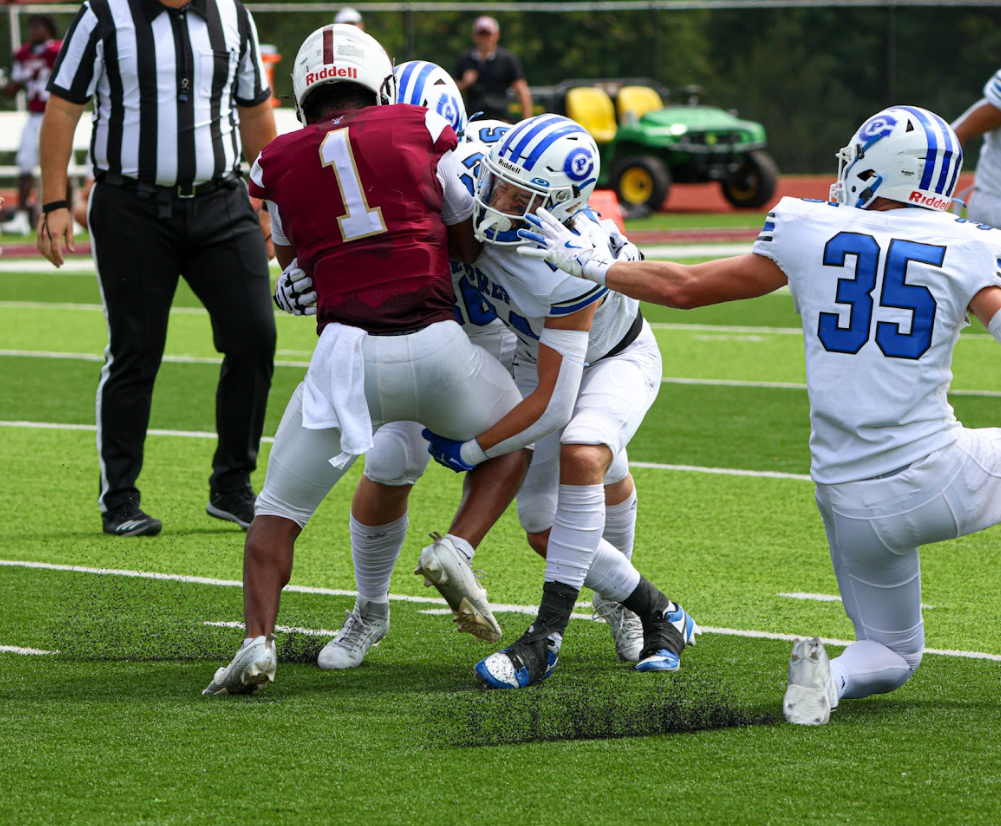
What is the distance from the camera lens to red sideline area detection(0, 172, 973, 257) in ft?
56.1

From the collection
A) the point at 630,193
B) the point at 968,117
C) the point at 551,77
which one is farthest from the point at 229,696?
the point at 551,77

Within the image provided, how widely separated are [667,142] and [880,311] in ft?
59.2

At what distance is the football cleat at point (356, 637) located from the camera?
4.25 metres

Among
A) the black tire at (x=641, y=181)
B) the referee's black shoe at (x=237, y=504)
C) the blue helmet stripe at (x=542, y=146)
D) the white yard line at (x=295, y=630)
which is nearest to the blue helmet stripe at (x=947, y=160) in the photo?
the blue helmet stripe at (x=542, y=146)

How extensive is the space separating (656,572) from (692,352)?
5.36m

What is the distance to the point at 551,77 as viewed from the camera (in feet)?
104

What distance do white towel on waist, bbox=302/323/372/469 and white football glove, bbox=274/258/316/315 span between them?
9.6 inches

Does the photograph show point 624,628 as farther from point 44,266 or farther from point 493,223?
point 44,266

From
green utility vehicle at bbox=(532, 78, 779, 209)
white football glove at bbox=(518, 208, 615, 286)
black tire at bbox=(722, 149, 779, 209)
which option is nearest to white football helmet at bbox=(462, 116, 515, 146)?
white football glove at bbox=(518, 208, 615, 286)

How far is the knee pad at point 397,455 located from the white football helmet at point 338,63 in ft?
2.72

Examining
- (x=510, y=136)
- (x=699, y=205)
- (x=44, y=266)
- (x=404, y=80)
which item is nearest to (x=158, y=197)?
(x=404, y=80)

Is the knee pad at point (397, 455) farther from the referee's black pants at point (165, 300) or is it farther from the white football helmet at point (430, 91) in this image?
the referee's black pants at point (165, 300)

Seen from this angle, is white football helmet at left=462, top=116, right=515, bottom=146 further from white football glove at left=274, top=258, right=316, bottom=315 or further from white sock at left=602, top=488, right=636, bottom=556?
white sock at left=602, top=488, right=636, bottom=556

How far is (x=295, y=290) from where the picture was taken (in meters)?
4.11
